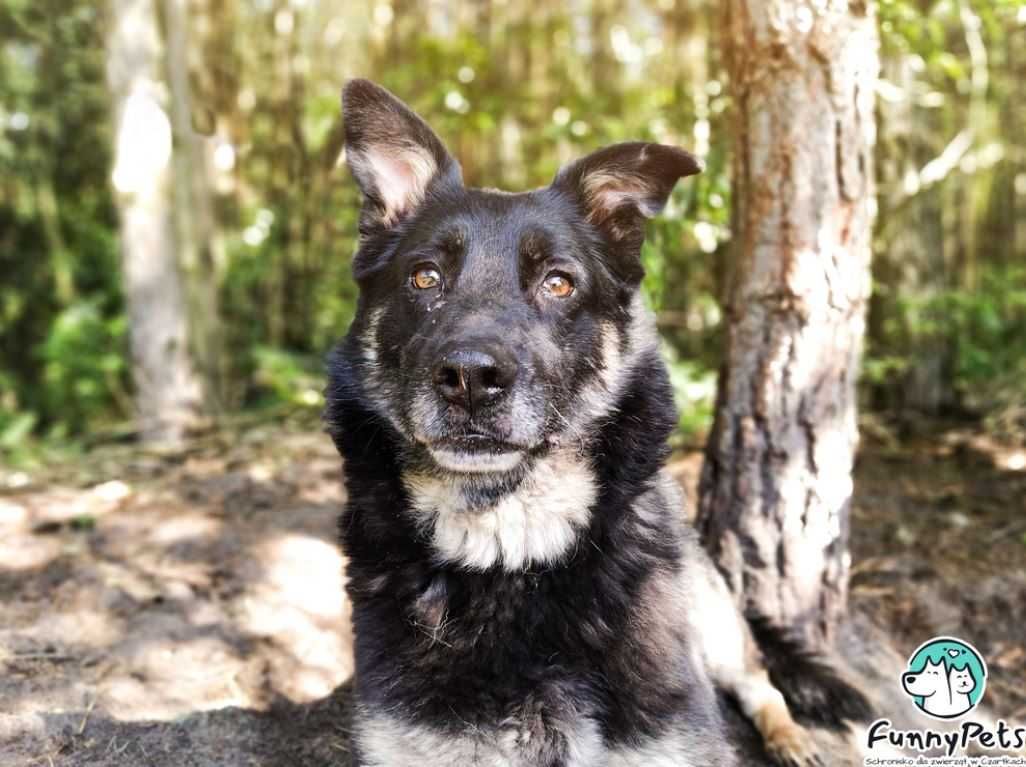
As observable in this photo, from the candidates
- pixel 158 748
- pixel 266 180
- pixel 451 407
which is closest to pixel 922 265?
pixel 451 407

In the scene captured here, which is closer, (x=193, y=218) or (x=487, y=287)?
(x=487, y=287)

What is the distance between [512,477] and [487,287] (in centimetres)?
69

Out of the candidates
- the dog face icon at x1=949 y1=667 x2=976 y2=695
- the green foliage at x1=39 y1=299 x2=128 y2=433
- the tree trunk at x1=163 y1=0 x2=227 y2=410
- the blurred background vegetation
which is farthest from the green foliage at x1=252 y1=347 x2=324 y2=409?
the dog face icon at x1=949 y1=667 x2=976 y2=695

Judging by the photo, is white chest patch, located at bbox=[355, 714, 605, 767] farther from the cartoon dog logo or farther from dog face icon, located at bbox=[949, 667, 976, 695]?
dog face icon, located at bbox=[949, 667, 976, 695]

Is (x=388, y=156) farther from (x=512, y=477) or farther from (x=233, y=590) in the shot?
(x=233, y=590)

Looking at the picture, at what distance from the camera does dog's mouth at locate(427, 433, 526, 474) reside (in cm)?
311

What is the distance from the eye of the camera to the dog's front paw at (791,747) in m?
3.87

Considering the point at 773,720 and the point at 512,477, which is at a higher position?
the point at 512,477

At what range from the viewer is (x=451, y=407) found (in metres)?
3.06

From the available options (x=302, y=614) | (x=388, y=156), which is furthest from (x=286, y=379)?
(x=388, y=156)

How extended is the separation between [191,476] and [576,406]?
4235 millimetres

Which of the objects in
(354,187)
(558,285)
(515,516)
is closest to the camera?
(515,516)

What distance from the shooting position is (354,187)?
35.8ft

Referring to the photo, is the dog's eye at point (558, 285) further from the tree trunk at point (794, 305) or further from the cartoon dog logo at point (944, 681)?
the cartoon dog logo at point (944, 681)
